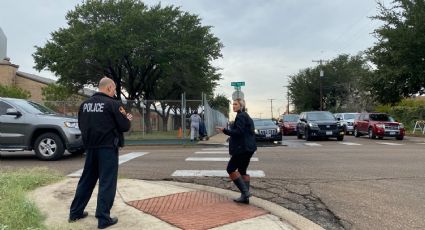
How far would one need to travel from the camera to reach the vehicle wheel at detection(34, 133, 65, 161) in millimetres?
12859

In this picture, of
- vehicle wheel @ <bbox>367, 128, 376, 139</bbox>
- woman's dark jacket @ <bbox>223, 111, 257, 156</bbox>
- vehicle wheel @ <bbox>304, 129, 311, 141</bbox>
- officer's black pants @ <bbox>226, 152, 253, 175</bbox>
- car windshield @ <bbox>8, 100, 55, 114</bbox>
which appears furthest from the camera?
vehicle wheel @ <bbox>367, 128, 376, 139</bbox>

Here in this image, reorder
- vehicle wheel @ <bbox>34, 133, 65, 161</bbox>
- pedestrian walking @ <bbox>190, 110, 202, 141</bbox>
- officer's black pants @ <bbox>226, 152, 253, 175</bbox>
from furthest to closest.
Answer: pedestrian walking @ <bbox>190, 110, 202, 141</bbox>, vehicle wheel @ <bbox>34, 133, 65, 161</bbox>, officer's black pants @ <bbox>226, 152, 253, 175</bbox>

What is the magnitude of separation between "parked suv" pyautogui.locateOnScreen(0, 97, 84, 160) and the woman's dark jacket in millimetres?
6688

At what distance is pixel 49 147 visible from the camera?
12906 mm

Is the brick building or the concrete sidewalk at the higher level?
the brick building

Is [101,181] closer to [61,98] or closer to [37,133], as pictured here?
[37,133]

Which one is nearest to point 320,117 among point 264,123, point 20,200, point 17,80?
point 264,123

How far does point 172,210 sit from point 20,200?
6.44ft

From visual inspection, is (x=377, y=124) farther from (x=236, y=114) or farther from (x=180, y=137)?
(x=236, y=114)

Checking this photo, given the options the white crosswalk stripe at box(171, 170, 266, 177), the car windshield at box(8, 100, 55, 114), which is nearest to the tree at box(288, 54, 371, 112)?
the car windshield at box(8, 100, 55, 114)

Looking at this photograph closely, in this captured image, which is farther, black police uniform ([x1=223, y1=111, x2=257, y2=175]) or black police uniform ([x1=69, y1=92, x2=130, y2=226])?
black police uniform ([x1=223, y1=111, x2=257, y2=175])

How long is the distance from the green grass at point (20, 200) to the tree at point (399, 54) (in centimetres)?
2524

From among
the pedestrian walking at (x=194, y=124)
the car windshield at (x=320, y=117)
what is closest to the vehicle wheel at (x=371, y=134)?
the car windshield at (x=320, y=117)

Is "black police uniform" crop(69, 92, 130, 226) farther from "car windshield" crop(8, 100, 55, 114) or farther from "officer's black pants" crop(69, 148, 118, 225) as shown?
"car windshield" crop(8, 100, 55, 114)
